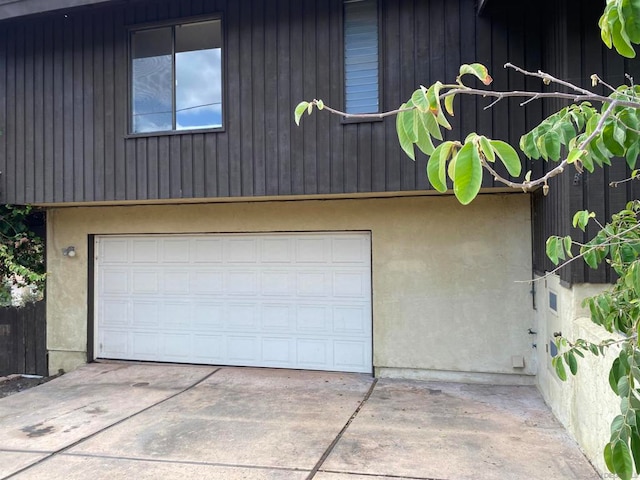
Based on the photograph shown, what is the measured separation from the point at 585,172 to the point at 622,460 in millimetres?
3172

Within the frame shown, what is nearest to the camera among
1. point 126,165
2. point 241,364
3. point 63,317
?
point 126,165

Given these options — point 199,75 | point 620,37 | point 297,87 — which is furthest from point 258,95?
point 620,37

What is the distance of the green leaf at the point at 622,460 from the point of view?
1598 mm

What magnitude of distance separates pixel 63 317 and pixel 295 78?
5.57 m

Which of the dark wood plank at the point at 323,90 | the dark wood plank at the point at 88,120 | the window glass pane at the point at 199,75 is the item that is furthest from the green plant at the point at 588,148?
the dark wood plank at the point at 88,120

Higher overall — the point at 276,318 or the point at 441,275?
the point at 441,275

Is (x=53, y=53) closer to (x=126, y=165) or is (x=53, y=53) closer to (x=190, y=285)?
(x=126, y=165)

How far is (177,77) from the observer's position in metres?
6.73

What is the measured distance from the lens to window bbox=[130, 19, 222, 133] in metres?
6.56

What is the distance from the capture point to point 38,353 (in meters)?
8.05

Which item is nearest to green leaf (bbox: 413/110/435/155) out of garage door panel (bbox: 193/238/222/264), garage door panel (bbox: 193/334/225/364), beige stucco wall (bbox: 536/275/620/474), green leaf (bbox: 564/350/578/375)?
green leaf (bbox: 564/350/578/375)

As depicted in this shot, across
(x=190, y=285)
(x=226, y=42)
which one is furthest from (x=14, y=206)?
(x=226, y=42)

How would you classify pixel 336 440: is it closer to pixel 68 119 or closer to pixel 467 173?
pixel 467 173

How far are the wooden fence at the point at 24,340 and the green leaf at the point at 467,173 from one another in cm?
854
